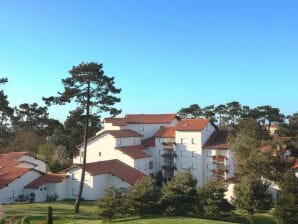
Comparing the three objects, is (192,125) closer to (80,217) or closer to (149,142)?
(149,142)

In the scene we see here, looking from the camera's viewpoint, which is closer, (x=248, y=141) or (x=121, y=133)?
(x=248, y=141)

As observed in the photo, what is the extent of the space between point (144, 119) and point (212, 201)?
126 ft

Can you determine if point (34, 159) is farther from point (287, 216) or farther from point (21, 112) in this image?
point (287, 216)

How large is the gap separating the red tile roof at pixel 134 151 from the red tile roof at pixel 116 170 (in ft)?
9.88

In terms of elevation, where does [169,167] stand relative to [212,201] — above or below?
above

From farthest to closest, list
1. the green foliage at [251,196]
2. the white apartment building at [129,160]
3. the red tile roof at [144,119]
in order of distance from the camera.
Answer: the red tile roof at [144,119] → the white apartment building at [129,160] → the green foliage at [251,196]

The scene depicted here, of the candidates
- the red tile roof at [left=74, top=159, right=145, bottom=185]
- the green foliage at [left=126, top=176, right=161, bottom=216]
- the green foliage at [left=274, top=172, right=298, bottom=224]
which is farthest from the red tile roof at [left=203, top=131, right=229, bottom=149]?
the green foliage at [left=126, top=176, right=161, bottom=216]

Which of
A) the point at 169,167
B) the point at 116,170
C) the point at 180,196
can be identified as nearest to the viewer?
the point at 180,196

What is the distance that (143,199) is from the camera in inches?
1519

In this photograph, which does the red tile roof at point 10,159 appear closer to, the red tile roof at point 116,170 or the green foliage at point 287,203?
the red tile roof at point 116,170

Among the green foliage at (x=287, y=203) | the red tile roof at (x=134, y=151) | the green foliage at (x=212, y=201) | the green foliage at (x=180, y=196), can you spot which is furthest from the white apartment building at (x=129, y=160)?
the green foliage at (x=287, y=203)

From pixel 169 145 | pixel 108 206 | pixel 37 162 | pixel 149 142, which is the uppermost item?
pixel 149 142

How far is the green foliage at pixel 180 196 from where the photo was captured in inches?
1566

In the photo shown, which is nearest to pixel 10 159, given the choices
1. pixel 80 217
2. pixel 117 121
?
pixel 117 121
